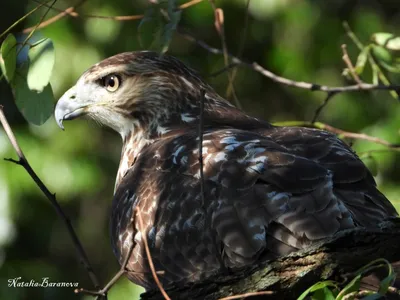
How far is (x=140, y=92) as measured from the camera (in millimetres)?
5633

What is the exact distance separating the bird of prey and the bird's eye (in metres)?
0.03

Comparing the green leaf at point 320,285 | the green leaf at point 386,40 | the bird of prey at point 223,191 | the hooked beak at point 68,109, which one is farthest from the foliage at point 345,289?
the hooked beak at point 68,109

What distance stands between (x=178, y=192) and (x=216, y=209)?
0.36m

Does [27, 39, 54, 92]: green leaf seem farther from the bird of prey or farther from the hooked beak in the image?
the hooked beak

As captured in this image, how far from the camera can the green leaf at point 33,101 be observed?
3941mm

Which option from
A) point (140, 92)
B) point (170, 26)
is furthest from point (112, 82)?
point (170, 26)

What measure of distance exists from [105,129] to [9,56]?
236 inches

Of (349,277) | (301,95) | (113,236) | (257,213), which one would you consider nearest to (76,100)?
(113,236)

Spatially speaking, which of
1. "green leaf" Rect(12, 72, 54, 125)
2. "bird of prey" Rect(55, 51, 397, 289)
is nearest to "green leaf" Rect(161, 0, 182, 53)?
"bird of prey" Rect(55, 51, 397, 289)

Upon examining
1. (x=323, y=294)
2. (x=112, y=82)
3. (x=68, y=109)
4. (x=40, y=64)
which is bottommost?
(x=323, y=294)

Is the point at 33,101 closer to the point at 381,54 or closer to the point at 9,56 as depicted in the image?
the point at 9,56

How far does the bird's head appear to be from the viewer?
556cm

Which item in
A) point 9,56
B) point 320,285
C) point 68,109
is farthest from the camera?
point 68,109

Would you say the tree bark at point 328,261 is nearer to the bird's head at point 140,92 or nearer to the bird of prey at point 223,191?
the bird of prey at point 223,191
